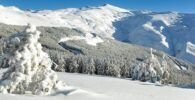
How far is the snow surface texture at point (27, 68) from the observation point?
26.1 m

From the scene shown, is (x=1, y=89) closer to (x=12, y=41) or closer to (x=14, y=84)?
(x=14, y=84)

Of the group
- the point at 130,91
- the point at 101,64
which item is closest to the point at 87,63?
the point at 101,64

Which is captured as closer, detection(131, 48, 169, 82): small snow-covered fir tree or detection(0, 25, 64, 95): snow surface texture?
detection(0, 25, 64, 95): snow surface texture

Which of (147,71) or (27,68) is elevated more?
(147,71)

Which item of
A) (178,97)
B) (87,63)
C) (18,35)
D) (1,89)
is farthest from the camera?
(87,63)

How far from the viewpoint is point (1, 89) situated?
2556 centimetres

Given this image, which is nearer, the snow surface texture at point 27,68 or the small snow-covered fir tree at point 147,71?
the snow surface texture at point 27,68

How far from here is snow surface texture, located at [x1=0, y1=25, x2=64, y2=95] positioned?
2612 centimetres

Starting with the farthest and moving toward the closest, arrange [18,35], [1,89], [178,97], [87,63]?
[87,63] < [178,97] < [18,35] < [1,89]

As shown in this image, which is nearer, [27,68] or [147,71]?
[27,68]

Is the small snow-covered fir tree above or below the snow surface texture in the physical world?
above

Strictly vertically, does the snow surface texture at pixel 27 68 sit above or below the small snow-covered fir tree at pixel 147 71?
below

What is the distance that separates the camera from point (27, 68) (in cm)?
2644

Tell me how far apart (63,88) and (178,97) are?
8.18m
